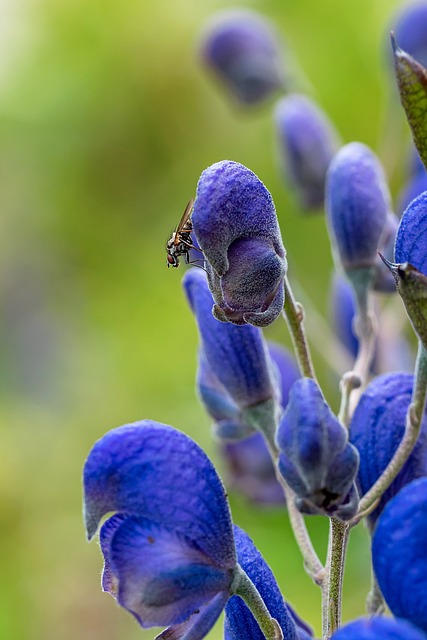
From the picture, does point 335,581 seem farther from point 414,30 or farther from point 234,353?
point 414,30

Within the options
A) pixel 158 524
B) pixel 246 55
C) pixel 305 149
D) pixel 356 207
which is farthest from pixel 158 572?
pixel 246 55

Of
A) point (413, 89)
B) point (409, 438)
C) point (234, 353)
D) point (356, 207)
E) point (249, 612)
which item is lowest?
point (249, 612)

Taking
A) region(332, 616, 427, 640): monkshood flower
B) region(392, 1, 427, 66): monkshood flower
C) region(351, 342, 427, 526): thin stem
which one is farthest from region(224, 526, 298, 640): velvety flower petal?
region(392, 1, 427, 66): monkshood flower

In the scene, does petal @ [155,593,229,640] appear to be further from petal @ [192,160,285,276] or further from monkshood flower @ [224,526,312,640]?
petal @ [192,160,285,276]

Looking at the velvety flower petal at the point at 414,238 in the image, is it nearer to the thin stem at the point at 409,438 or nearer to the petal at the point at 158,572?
the thin stem at the point at 409,438

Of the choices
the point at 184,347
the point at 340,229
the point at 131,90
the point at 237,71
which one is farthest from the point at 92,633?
the point at 131,90

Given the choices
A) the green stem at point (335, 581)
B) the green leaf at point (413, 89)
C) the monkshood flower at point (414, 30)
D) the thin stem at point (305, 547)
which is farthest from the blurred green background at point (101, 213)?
→ the green leaf at point (413, 89)
